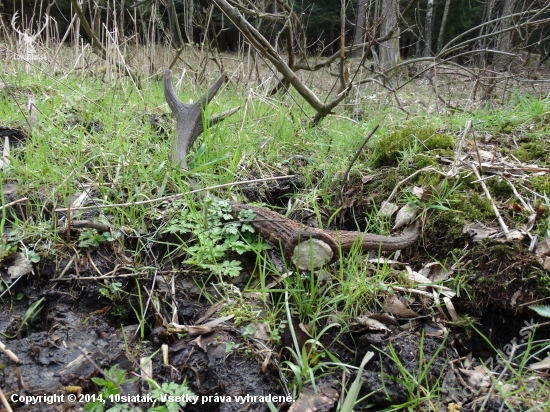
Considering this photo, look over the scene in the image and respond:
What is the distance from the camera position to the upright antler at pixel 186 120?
7.92ft

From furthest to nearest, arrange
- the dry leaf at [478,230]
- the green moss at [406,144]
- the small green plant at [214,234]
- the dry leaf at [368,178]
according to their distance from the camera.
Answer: the green moss at [406,144], the dry leaf at [368,178], the dry leaf at [478,230], the small green plant at [214,234]

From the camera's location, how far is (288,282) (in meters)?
1.66

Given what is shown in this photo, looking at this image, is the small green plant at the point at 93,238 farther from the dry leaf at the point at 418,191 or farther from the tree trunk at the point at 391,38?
the tree trunk at the point at 391,38

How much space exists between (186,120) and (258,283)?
1356 millimetres

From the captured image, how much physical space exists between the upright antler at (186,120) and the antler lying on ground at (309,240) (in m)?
0.64

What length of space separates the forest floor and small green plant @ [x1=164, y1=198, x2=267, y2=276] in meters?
0.01

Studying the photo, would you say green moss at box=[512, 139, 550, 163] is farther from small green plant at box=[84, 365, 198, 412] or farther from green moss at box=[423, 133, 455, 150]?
small green plant at box=[84, 365, 198, 412]

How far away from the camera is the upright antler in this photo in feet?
7.92

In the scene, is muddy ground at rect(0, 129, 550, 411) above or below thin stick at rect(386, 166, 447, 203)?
below

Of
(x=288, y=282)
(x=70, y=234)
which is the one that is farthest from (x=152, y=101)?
(x=288, y=282)

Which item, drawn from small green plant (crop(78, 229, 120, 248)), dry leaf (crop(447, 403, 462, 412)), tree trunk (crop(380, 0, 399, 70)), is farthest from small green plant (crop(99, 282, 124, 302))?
tree trunk (crop(380, 0, 399, 70))

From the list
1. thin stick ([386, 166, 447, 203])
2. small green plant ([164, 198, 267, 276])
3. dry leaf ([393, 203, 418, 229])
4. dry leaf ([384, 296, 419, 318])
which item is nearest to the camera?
dry leaf ([384, 296, 419, 318])

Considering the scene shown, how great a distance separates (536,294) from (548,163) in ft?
3.59

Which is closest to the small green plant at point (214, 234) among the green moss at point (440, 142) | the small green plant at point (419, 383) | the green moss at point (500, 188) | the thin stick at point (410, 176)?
the small green plant at point (419, 383)
